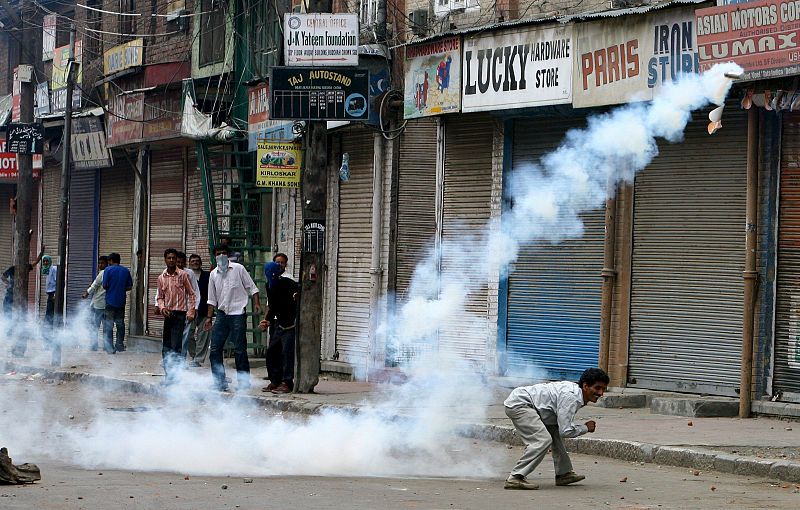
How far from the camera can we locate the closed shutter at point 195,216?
2577 centimetres

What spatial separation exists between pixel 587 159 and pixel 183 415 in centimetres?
535

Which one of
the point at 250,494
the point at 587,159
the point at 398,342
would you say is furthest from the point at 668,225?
the point at 250,494

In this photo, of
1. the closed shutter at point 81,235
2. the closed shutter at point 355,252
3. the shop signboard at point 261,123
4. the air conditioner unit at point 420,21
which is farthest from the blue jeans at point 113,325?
the air conditioner unit at point 420,21

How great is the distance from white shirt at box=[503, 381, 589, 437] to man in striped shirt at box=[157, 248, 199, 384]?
8810 millimetres

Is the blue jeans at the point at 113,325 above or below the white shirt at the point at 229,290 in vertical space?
below

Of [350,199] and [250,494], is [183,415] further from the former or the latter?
[350,199]

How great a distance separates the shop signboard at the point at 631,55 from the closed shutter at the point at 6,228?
24.0m

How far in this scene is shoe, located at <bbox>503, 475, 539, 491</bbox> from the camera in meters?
9.48

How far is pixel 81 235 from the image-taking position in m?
31.3

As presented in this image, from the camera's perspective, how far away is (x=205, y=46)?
2495 centimetres

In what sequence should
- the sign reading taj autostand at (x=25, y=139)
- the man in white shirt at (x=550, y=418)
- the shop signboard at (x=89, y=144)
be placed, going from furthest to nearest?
1. the shop signboard at (x=89, y=144)
2. the sign reading taj autostand at (x=25, y=139)
3. the man in white shirt at (x=550, y=418)

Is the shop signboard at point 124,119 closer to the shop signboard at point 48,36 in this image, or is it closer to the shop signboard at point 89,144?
the shop signboard at point 89,144

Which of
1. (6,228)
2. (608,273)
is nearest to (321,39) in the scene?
(608,273)

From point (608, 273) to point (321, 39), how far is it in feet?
14.3
